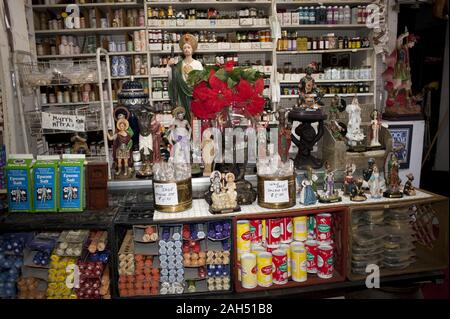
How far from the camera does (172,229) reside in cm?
198

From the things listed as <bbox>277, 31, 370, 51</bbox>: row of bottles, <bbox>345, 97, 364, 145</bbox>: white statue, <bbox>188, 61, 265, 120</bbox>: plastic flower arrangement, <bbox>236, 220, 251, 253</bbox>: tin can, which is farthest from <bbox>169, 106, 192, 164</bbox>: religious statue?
<bbox>277, 31, 370, 51</bbox>: row of bottles

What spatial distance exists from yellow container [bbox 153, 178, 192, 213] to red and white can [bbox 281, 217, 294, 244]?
559mm

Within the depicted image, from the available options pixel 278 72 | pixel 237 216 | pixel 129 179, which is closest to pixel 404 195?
pixel 237 216

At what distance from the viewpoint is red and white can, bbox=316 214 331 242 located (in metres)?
2.09

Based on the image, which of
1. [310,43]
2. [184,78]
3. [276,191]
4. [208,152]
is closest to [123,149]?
[208,152]

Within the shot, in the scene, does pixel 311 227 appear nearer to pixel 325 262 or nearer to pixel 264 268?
pixel 325 262

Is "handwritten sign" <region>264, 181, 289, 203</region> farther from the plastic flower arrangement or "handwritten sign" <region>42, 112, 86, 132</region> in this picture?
"handwritten sign" <region>42, 112, 86, 132</region>

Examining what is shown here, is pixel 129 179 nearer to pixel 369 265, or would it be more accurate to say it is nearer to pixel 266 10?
pixel 369 265

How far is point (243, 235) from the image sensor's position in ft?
6.57

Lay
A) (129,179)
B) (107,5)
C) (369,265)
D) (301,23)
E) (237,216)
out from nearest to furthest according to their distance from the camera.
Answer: (237,216) → (369,265) → (129,179) → (107,5) → (301,23)

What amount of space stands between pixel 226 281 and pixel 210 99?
3.11ft

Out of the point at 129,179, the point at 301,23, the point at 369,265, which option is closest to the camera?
the point at 369,265

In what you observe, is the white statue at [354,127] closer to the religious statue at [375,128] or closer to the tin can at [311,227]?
the religious statue at [375,128]

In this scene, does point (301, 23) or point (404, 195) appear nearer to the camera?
point (404, 195)
